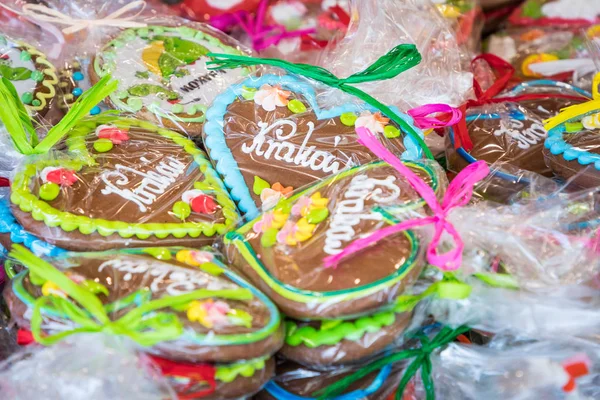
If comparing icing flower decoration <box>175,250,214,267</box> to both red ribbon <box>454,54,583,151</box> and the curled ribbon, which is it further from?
the curled ribbon

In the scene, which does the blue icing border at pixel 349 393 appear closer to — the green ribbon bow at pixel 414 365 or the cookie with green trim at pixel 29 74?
the green ribbon bow at pixel 414 365

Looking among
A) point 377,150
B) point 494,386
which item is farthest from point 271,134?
point 494,386

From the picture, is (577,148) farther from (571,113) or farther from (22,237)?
(22,237)

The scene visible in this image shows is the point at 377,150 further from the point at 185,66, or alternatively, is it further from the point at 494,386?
the point at 185,66

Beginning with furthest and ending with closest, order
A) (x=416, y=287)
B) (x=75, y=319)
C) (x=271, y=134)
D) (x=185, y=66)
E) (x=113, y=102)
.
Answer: (x=185, y=66), (x=113, y=102), (x=271, y=134), (x=416, y=287), (x=75, y=319)

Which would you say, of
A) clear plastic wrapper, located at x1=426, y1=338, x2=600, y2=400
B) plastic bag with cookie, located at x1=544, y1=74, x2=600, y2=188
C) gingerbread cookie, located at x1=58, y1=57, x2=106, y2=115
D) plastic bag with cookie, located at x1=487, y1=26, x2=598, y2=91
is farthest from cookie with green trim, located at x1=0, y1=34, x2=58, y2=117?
plastic bag with cookie, located at x1=487, y1=26, x2=598, y2=91

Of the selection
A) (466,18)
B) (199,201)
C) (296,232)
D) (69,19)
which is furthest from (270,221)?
(466,18)

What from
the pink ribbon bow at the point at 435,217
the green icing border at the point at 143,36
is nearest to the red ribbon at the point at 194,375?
the pink ribbon bow at the point at 435,217
